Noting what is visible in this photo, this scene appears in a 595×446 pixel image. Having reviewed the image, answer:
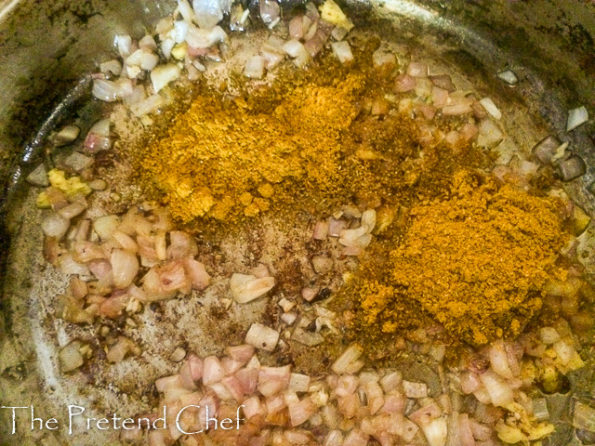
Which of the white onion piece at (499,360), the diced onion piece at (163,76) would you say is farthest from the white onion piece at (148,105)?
the white onion piece at (499,360)

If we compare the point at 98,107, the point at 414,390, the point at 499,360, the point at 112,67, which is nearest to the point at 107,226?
the point at 98,107

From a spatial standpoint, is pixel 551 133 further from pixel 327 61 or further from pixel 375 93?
pixel 327 61

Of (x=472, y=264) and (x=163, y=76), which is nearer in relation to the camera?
(x=472, y=264)

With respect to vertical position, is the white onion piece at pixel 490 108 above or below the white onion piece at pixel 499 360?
above

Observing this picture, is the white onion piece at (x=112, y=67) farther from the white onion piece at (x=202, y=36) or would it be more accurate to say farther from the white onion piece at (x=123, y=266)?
the white onion piece at (x=123, y=266)

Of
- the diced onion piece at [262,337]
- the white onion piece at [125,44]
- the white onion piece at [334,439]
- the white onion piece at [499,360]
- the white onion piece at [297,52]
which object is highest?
the white onion piece at [125,44]

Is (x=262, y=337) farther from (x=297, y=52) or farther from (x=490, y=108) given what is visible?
(x=490, y=108)

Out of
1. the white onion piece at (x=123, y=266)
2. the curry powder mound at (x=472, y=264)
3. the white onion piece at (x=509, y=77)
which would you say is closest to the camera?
the curry powder mound at (x=472, y=264)
